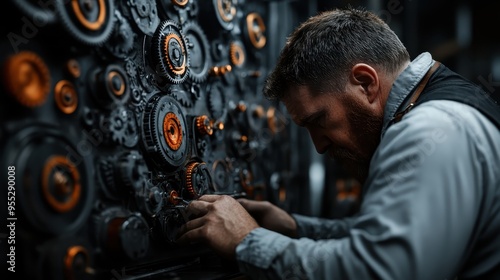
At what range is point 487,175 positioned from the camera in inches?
35.5

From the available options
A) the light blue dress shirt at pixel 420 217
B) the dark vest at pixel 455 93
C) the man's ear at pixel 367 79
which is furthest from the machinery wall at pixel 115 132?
the dark vest at pixel 455 93

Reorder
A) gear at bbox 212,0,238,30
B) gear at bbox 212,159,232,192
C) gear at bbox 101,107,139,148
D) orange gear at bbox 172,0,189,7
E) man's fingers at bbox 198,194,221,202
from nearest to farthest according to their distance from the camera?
gear at bbox 101,107,139,148
man's fingers at bbox 198,194,221,202
orange gear at bbox 172,0,189,7
gear at bbox 212,159,232,192
gear at bbox 212,0,238,30

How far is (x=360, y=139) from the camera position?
1.27 metres

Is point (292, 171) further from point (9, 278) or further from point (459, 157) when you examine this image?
point (9, 278)

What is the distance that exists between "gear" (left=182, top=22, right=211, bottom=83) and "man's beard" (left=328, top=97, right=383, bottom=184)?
46 cm

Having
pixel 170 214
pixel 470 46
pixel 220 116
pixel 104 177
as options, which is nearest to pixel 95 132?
pixel 104 177

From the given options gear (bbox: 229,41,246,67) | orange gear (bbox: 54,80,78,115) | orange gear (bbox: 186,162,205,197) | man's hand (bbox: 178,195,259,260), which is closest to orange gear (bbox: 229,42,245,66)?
gear (bbox: 229,41,246,67)

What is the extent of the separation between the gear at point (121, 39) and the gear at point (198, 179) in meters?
0.35

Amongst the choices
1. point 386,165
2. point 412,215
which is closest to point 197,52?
point 386,165

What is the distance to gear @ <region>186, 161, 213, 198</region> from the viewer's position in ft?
3.96

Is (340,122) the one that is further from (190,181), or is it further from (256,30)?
(256,30)

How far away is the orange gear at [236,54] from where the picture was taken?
5.17 ft

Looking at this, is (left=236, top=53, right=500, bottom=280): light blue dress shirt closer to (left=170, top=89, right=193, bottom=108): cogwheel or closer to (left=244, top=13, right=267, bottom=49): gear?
(left=170, top=89, right=193, bottom=108): cogwheel

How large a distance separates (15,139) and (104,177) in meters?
0.23
